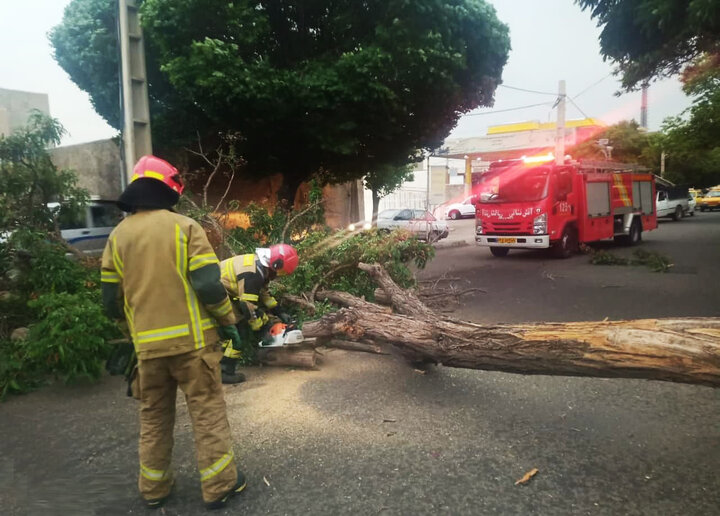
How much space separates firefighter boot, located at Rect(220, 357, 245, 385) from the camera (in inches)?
158

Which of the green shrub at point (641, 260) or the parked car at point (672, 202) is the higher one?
the parked car at point (672, 202)

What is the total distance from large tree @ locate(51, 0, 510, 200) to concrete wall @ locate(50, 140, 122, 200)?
123 centimetres

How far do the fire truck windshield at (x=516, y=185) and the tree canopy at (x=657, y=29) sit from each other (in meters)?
3.00

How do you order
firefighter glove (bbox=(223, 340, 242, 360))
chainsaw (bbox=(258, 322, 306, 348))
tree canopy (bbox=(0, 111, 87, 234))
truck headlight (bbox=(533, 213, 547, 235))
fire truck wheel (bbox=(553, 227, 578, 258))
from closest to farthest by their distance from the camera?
firefighter glove (bbox=(223, 340, 242, 360)) → chainsaw (bbox=(258, 322, 306, 348)) → tree canopy (bbox=(0, 111, 87, 234)) → truck headlight (bbox=(533, 213, 547, 235)) → fire truck wheel (bbox=(553, 227, 578, 258))

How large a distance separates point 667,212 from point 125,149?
88.4 feet

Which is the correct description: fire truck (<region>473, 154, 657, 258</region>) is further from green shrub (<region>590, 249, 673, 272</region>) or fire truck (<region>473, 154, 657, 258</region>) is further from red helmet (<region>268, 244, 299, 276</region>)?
red helmet (<region>268, 244, 299, 276</region>)

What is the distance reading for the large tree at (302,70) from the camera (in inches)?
329

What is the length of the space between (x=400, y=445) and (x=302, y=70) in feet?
24.8

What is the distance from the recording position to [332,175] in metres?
12.2

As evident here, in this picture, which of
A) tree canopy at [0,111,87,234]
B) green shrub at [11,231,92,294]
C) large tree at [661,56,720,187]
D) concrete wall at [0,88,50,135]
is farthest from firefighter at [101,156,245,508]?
concrete wall at [0,88,50,135]

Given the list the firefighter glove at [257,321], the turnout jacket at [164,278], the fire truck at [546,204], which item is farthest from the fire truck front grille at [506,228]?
the turnout jacket at [164,278]

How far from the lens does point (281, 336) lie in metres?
4.07

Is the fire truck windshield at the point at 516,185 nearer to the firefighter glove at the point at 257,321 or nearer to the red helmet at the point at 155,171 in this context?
the firefighter glove at the point at 257,321

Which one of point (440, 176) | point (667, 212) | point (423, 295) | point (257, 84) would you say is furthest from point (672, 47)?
point (667, 212)
